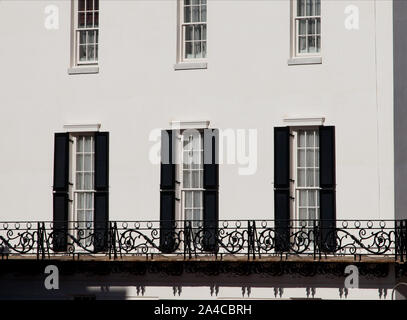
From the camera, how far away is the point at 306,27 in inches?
1404

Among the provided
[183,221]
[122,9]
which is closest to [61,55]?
[122,9]

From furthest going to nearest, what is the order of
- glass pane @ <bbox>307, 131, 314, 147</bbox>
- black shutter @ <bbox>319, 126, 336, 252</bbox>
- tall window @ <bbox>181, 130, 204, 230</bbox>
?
tall window @ <bbox>181, 130, 204, 230</bbox> → glass pane @ <bbox>307, 131, 314, 147</bbox> → black shutter @ <bbox>319, 126, 336, 252</bbox>

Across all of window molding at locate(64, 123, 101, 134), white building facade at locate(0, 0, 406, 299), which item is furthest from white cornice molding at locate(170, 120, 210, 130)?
window molding at locate(64, 123, 101, 134)

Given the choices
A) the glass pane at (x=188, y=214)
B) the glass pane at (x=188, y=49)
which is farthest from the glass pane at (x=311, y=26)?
the glass pane at (x=188, y=214)

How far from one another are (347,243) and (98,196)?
19.0ft

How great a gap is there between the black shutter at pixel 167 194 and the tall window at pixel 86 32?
8.67 feet

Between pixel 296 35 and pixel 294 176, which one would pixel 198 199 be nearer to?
pixel 294 176

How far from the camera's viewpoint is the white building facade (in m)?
34.9

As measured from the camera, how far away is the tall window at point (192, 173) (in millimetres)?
35875

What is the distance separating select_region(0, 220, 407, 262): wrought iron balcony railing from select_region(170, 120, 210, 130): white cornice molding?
83.9 inches

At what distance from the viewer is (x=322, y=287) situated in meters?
34.5

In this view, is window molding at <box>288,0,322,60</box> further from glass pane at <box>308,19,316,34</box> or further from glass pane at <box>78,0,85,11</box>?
glass pane at <box>78,0,85,11</box>

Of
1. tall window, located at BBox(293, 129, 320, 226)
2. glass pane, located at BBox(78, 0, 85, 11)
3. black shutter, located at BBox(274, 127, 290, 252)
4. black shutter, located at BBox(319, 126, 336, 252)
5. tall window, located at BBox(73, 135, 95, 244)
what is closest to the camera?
black shutter, located at BBox(319, 126, 336, 252)
